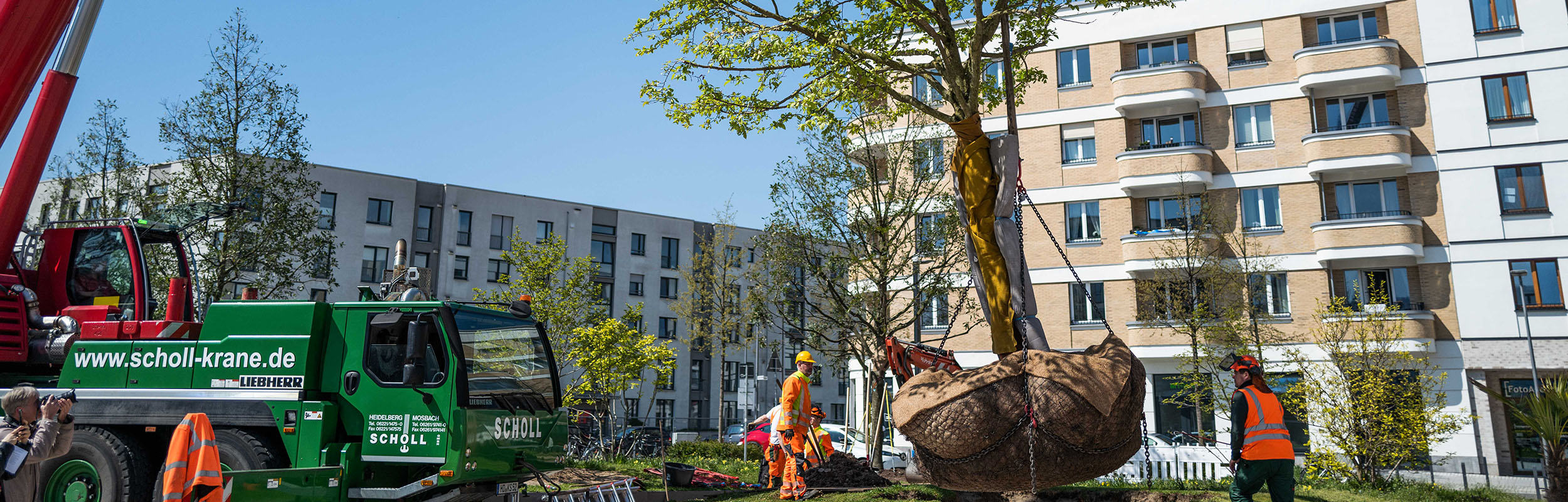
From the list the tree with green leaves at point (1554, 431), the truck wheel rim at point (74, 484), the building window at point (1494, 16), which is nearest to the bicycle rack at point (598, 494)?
the truck wheel rim at point (74, 484)

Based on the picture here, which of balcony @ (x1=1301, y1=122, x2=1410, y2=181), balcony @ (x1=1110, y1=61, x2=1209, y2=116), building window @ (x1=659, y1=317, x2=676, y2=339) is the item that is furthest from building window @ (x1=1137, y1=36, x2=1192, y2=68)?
building window @ (x1=659, y1=317, x2=676, y2=339)

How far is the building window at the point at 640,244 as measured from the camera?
5894 centimetres

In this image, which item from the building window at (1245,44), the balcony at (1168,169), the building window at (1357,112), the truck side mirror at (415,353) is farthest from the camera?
the building window at (1245,44)

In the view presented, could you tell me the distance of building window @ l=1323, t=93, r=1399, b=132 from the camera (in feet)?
100

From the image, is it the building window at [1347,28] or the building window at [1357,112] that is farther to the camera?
the building window at [1347,28]

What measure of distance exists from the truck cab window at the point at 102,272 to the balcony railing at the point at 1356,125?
31.3m

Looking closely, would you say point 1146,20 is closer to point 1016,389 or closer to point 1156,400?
point 1156,400

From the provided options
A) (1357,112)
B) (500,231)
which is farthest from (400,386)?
(500,231)

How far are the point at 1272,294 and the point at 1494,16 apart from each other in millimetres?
10486

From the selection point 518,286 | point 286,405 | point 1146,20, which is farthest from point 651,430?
point 286,405

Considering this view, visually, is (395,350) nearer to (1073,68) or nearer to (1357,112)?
(1073,68)

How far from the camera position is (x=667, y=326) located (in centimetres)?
5966

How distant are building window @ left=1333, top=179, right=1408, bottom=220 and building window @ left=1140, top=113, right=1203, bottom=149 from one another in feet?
14.9

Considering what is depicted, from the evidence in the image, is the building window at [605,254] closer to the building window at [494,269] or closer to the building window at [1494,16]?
the building window at [494,269]
